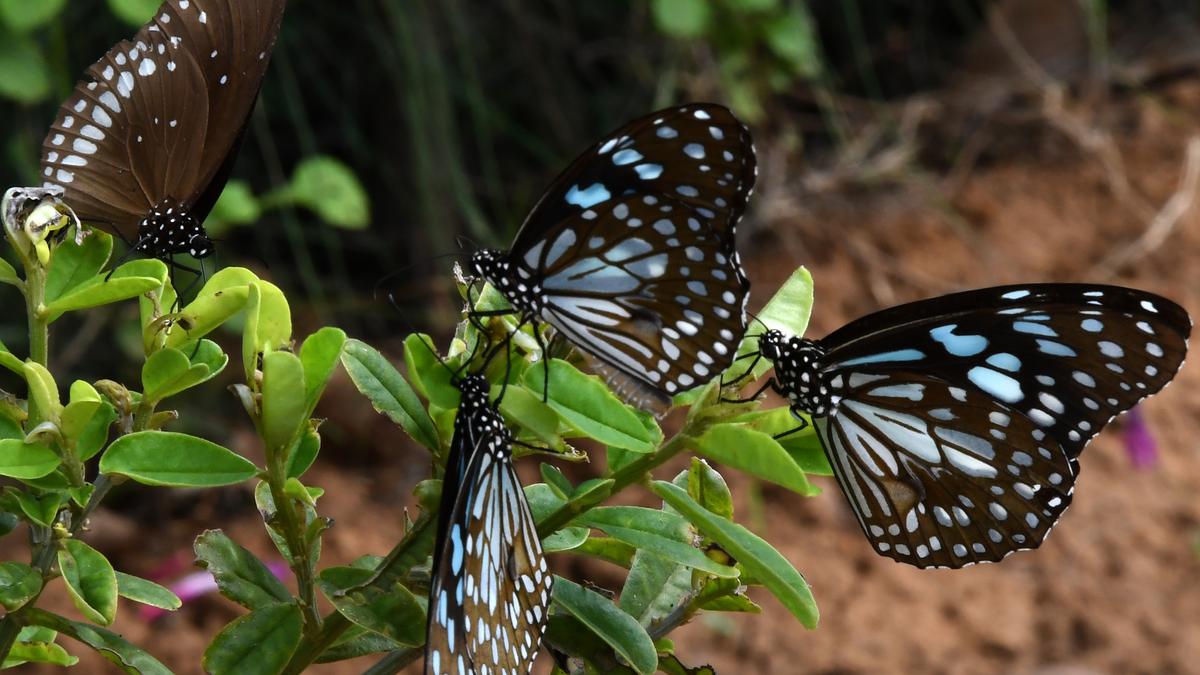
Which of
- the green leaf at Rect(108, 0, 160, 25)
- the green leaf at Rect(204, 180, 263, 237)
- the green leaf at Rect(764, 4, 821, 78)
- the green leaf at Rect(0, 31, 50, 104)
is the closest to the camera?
the green leaf at Rect(108, 0, 160, 25)

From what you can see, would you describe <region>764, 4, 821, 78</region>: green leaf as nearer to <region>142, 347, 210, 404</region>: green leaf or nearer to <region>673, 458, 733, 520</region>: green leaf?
<region>673, 458, 733, 520</region>: green leaf

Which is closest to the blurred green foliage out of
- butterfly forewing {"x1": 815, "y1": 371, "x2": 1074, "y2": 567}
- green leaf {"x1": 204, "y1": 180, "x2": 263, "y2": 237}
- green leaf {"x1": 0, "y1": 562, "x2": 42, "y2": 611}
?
green leaf {"x1": 204, "y1": 180, "x2": 263, "y2": 237}

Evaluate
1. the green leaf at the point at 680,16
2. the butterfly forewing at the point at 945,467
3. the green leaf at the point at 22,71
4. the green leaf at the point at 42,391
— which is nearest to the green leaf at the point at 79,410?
the green leaf at the point at 42,391

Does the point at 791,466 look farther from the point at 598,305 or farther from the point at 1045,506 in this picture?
the point at 1045,506

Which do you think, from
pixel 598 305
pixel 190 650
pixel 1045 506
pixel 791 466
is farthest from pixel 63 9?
pixel 791 466

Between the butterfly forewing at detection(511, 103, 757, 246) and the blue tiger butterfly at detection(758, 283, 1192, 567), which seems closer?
the butterfly forewing at detection(511, 103, 757, 246)

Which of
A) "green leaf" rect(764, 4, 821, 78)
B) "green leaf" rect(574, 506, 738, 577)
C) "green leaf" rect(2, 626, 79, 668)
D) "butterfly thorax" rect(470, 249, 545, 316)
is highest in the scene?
"green leaf" rect(764, 4, 821, 78)

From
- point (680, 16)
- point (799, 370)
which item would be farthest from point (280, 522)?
point (680, 16)
